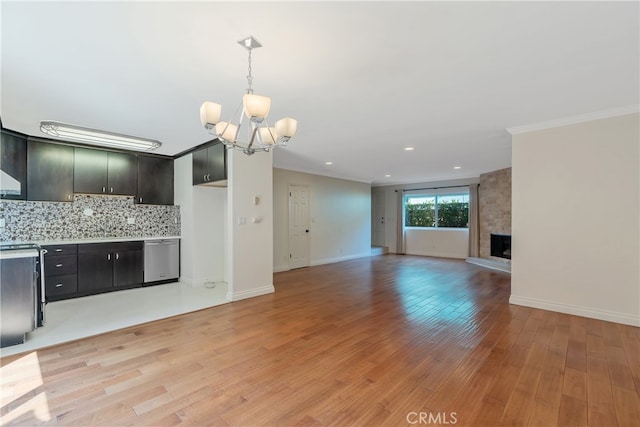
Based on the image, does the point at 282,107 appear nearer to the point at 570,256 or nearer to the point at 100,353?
the point at 100,353

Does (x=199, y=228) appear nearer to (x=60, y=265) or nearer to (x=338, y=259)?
(x=60, y=265)

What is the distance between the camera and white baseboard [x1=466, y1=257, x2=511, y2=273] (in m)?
6.52

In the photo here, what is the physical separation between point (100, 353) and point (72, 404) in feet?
2.63

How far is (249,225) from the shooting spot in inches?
174

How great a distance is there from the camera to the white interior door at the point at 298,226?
6895 mm

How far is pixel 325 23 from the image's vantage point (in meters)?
1.75

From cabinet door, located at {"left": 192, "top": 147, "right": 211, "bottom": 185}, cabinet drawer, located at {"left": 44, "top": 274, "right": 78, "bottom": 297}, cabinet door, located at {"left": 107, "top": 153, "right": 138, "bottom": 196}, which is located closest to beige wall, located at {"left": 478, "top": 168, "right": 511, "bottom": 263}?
cabinet door, located at {"left": 192, "top": 147, "right": 211, "bottom": 185}

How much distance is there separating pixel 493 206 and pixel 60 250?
9000 millimetres

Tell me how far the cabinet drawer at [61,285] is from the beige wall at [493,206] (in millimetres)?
8579

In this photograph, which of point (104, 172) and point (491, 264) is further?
point (491, 264)

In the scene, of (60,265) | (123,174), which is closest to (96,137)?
(123,174)

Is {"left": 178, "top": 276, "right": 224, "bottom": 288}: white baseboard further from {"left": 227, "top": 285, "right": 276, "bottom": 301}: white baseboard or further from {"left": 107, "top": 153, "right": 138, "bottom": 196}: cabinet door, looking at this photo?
{"left": 107, "top": 153, "right": 138, "bottom": 196}: cabinet door

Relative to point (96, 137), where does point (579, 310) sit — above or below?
below

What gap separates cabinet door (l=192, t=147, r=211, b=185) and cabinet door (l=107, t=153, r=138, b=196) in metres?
1.10
